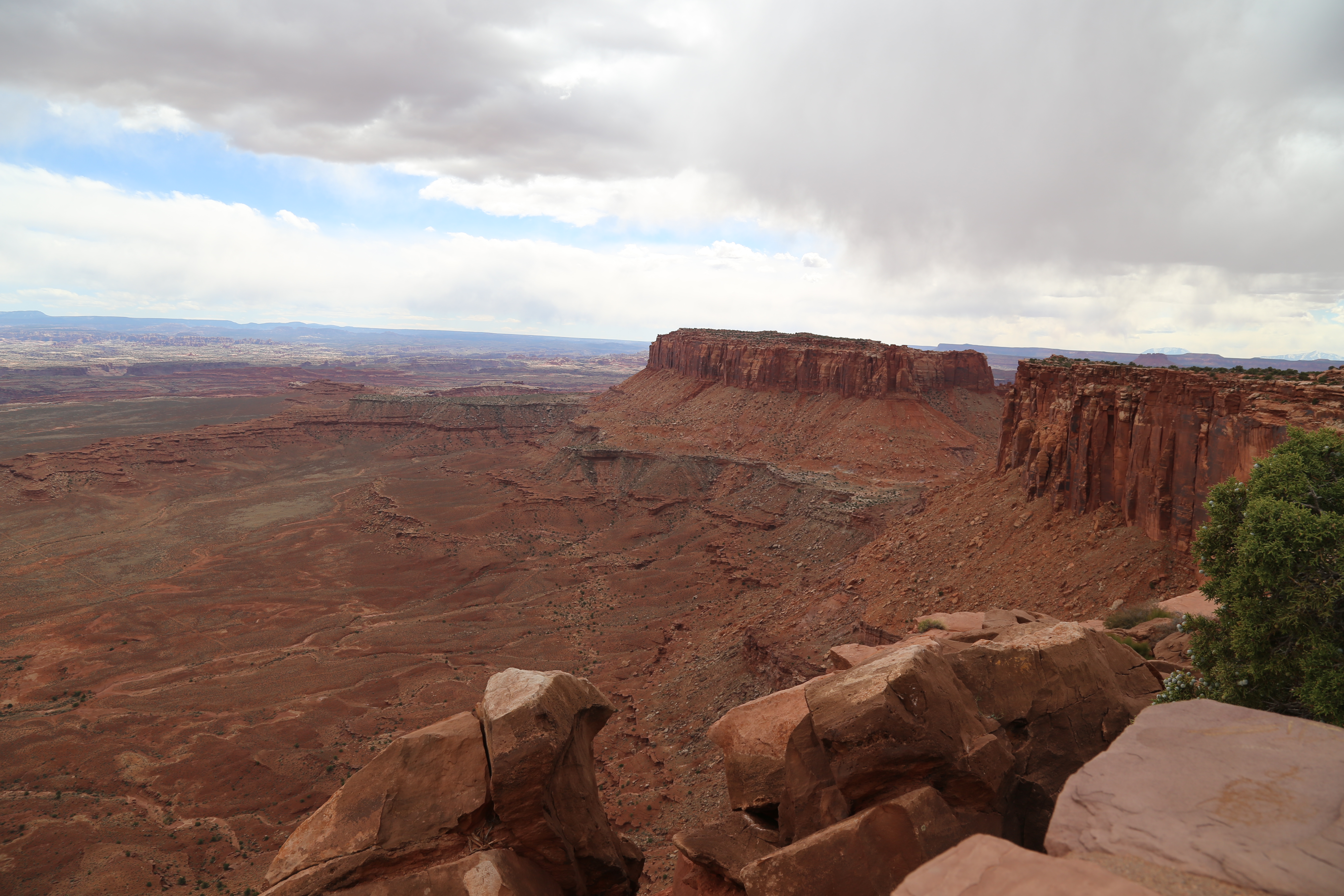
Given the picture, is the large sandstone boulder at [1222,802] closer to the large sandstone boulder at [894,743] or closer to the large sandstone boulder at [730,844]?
the large sandstone boulder at [894,743]

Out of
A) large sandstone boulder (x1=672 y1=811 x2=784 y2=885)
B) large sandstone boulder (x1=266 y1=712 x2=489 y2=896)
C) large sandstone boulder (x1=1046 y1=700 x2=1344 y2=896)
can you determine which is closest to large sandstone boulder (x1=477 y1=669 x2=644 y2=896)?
large sandstone boulder (x1=266 y1=712 x2=489 y2=896)

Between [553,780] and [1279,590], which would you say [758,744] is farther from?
[1279,590]

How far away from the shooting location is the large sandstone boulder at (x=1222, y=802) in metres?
5.49

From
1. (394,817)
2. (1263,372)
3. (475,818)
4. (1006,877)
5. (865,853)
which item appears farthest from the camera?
(1263,372)

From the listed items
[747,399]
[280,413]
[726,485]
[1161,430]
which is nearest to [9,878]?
[1161,430]

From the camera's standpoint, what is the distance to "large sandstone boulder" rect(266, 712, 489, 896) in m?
10.4

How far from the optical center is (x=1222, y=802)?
6.37 meters

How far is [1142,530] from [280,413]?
417 ft

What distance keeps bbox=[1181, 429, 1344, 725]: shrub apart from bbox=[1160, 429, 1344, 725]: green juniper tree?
0.01 m

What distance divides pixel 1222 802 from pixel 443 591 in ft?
162

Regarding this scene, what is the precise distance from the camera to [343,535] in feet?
202

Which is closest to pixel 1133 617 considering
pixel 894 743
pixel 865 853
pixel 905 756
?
pixel 905 756

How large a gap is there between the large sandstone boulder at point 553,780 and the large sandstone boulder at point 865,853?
3922mm

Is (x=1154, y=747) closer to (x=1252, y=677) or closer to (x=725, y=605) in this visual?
(x=1252, y=677)
